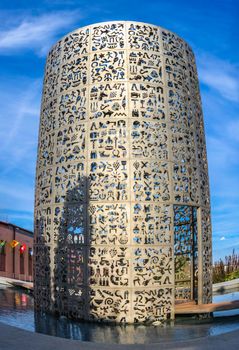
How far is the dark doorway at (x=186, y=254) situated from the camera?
438 inches

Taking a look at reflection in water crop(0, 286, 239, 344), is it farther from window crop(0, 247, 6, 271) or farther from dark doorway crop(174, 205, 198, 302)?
window crop(0, 247, 6, 271)

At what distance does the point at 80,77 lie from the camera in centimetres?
972

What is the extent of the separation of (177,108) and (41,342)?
19.6ft

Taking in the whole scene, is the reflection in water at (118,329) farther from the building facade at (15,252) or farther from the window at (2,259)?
the building facade at (15,252)

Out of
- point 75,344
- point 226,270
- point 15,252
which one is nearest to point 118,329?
point 75,344

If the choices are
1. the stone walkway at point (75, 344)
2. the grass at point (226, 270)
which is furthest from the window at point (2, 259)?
the stone walkway at point (75, 344)

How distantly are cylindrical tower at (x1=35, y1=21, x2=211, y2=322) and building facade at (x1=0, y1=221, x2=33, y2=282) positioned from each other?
1651cm

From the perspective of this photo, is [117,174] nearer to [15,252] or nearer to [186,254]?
[186,254]

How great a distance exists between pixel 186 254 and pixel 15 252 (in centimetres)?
1877

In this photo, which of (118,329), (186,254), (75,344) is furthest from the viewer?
(186,254)

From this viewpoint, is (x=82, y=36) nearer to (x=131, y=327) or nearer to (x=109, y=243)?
(x=109, y=243)

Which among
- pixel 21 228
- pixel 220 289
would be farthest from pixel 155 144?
pixel 21 228

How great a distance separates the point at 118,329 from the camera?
823 cm

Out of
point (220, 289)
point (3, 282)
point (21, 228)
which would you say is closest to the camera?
point (220, 289)
